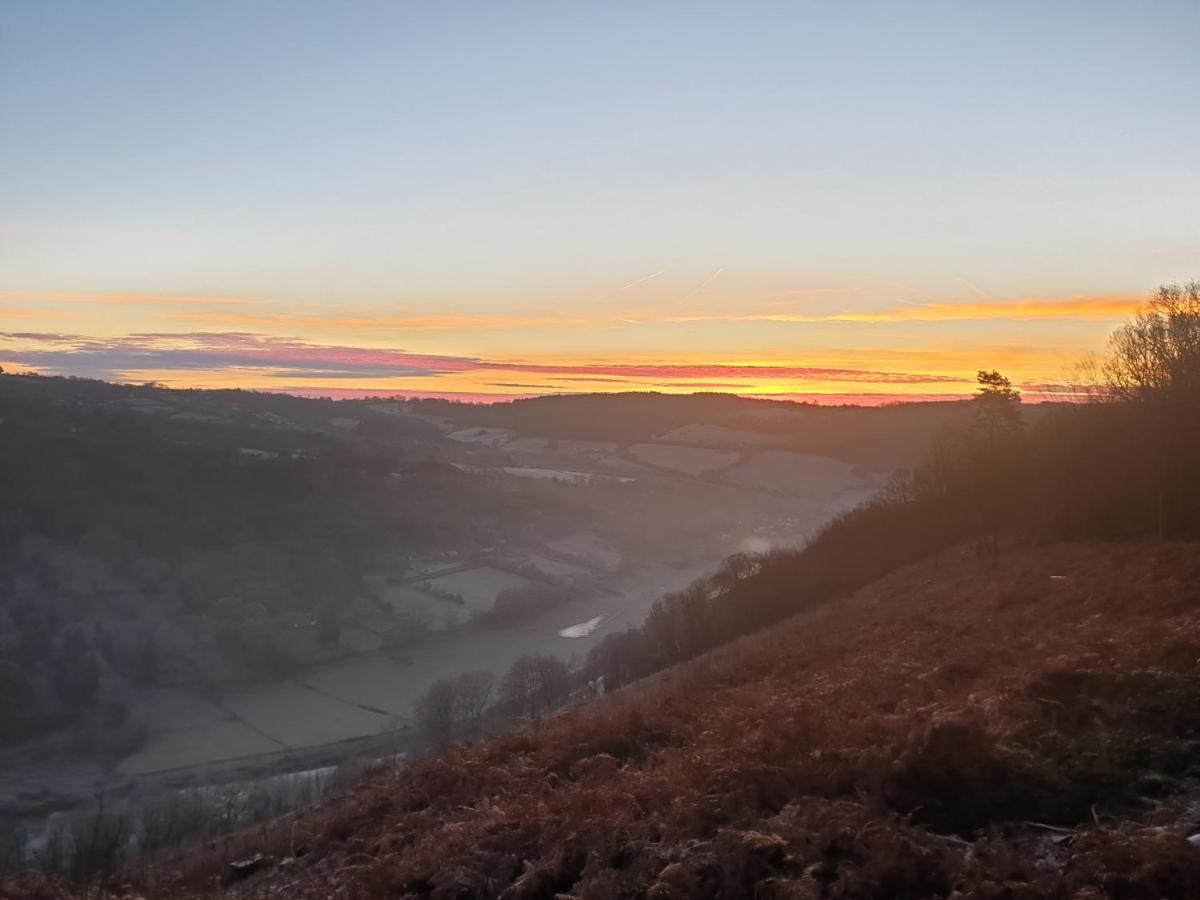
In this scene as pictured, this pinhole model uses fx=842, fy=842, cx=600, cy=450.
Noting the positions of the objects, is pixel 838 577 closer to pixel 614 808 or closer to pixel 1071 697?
pixel 1071 697

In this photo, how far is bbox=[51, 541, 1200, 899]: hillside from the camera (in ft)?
27.0

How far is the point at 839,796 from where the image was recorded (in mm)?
10250

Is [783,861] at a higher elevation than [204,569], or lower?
higher

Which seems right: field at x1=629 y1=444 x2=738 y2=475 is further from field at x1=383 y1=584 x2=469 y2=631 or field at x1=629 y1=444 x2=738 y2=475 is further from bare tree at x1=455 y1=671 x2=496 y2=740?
bare tree at x1=455 y1=671 x2=496 y2=740

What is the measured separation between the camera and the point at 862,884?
796 centimetres

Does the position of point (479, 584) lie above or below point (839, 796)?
below

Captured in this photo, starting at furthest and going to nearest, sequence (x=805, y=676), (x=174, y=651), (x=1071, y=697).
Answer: (x=174, y=651)
(x=805, y=676)
(x=1071, y=697)

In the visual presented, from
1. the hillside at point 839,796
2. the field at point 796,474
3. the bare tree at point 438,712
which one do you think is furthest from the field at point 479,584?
the hillside at point 839,796

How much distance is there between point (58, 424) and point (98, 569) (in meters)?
40.2

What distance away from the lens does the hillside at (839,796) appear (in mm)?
8227

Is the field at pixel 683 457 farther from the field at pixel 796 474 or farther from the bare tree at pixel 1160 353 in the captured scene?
the bare tree at pixel 1160 353

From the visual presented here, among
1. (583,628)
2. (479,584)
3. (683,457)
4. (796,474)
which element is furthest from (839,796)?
(683,457)

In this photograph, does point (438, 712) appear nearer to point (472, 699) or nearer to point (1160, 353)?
point (472, 699)

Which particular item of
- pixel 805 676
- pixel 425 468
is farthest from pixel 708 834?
pixel 425 468
